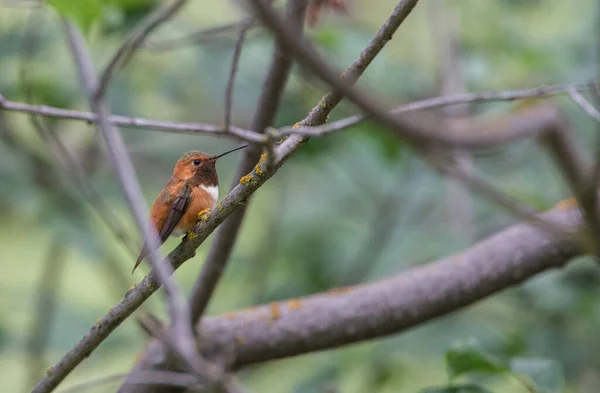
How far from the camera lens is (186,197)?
10.8ft

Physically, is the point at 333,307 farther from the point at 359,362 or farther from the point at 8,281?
the point at 8,281

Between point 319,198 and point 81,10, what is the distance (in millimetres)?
3343

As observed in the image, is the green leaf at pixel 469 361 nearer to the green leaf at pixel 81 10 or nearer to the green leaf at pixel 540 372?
the green leaf at pixel 540 372

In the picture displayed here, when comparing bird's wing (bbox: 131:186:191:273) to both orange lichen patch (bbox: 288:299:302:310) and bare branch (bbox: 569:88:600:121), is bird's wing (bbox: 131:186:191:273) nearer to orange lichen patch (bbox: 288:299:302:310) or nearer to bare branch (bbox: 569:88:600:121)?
orange lichen patch (bbox: 288:299:302:310)

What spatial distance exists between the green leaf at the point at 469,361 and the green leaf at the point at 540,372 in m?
0.16

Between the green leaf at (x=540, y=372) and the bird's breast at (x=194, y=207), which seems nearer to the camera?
the green leaf at (x=540, y=372)

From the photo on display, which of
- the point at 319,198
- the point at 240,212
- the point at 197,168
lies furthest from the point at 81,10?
the point at 319,198

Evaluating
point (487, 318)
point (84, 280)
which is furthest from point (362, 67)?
point (84, 280)

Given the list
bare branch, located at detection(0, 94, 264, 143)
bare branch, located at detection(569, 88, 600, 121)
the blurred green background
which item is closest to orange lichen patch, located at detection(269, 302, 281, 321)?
the blurred green background

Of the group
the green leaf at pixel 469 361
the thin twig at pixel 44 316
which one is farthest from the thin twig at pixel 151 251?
the thin twig at pixel 44 316

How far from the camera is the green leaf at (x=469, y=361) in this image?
9.51ft

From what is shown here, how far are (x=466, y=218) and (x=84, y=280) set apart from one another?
472cm

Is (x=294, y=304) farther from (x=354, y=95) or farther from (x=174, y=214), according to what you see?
(x=354, y=95)

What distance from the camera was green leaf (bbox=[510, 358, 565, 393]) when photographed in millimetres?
3064
